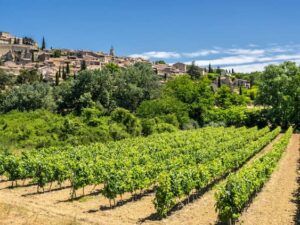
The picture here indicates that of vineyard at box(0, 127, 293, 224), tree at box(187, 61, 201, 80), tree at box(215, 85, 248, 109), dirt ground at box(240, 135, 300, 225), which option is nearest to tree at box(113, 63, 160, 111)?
tree at box(215, 85, 248, 109)

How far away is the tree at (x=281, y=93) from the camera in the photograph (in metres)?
59.0

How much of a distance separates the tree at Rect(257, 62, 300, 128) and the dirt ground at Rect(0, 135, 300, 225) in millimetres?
41370

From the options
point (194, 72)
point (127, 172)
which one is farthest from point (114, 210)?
point (194, 72)

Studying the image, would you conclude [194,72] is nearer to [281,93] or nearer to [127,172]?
[281,93]

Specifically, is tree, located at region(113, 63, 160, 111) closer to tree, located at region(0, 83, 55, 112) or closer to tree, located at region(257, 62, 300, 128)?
tree, located at region(0, 83, 55, 112)

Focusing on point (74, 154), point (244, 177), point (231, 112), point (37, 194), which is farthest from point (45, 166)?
point (231, 112)

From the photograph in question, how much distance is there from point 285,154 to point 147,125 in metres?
19.0

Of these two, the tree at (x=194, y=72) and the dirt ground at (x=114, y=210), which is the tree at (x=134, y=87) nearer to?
the dirt ground at (x=114, y=210)

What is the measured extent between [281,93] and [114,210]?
1935 inches

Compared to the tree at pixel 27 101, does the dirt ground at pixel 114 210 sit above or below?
below

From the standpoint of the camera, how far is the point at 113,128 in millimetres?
42438

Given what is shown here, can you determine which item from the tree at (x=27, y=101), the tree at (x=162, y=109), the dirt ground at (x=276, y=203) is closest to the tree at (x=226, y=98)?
the tree at (x=162, y=109)

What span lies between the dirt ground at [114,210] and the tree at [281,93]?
1629 inches

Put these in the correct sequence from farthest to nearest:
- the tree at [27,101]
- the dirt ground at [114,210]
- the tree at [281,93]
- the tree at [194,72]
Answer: the tree at [194,72] → the tree at [281,93] → the tree at [27,101] → the dirt ground at [114,210]
